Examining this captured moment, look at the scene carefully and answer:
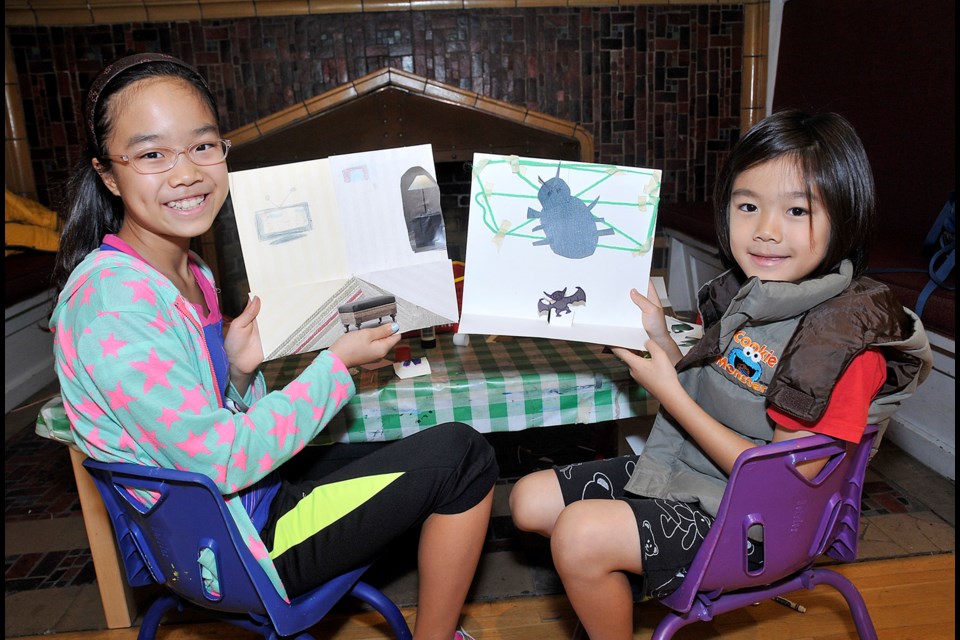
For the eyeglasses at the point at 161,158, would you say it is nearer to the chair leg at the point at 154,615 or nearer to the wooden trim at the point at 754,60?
the chair leg at the point at 154,615

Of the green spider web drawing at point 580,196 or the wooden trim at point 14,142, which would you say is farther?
the wooden trim at point 14,142

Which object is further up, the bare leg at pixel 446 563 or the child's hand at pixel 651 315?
the child's hand at pixel 651 315

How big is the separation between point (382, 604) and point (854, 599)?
0.78 metres

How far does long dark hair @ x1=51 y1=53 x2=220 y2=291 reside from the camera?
3.28 feet

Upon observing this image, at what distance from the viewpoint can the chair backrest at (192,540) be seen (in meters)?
0.91

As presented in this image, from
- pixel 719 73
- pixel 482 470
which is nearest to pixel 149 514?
pixel 482 470

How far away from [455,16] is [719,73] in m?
1.33

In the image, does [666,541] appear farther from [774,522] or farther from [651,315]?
[651,315]

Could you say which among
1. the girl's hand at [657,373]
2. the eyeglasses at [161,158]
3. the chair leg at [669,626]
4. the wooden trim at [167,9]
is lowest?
the chair leg at [669,626]

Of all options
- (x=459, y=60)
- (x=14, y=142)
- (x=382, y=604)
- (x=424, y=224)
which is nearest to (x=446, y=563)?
(x=382, y=604)

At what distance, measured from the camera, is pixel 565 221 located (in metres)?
1.17

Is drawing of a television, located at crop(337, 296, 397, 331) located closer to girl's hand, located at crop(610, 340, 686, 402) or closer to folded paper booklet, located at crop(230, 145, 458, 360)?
folded paper booklet, located at crop(230, 145, 458, 360)

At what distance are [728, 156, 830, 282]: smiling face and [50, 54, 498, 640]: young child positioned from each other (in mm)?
549

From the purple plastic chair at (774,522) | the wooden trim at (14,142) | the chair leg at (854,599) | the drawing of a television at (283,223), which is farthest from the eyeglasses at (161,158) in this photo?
the wooden trim at (14,142)
